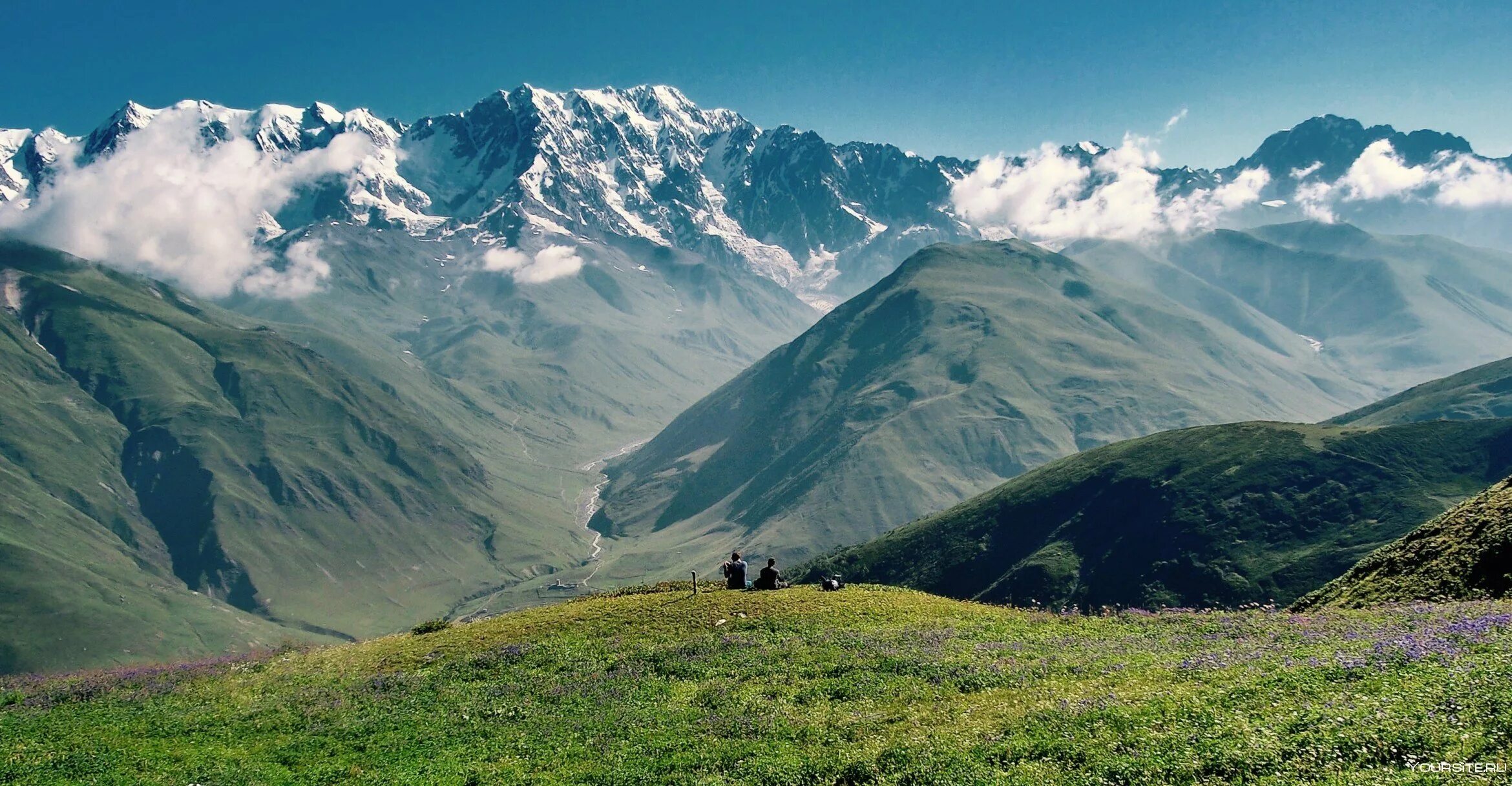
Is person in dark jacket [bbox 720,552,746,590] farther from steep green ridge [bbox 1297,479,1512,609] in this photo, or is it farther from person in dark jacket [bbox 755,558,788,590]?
steep green ridge [bbox 1297,479,1512,609]

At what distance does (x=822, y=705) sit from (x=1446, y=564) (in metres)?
36.6

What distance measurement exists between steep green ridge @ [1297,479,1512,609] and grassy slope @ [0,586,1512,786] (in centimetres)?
763

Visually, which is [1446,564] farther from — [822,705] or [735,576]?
[735,576]

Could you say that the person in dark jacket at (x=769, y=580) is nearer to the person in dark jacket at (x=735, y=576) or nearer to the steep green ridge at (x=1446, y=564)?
the person in dark jacket at (x=735, y=576)

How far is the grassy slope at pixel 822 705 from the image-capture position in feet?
76.4

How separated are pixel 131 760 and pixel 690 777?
19.8 m

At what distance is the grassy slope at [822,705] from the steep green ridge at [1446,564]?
7.63 metres

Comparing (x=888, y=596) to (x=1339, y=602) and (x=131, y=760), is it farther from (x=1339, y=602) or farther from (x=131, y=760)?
(x=131, y=760)

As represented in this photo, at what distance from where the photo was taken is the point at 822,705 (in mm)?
32938

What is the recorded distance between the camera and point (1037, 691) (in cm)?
3055

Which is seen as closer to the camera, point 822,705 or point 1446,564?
point 822,705

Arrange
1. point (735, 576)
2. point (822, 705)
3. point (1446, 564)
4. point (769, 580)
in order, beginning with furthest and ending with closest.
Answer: point (735, 576) < point (769, 580) < point (1446, 564) < point (822, 705)

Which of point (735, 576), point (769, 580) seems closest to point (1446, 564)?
point (769, 580)

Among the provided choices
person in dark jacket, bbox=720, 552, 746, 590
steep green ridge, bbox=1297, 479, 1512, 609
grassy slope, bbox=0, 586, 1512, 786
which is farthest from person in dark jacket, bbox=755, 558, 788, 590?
steep green ridge, bbox=1297, 479, 1512, 609
